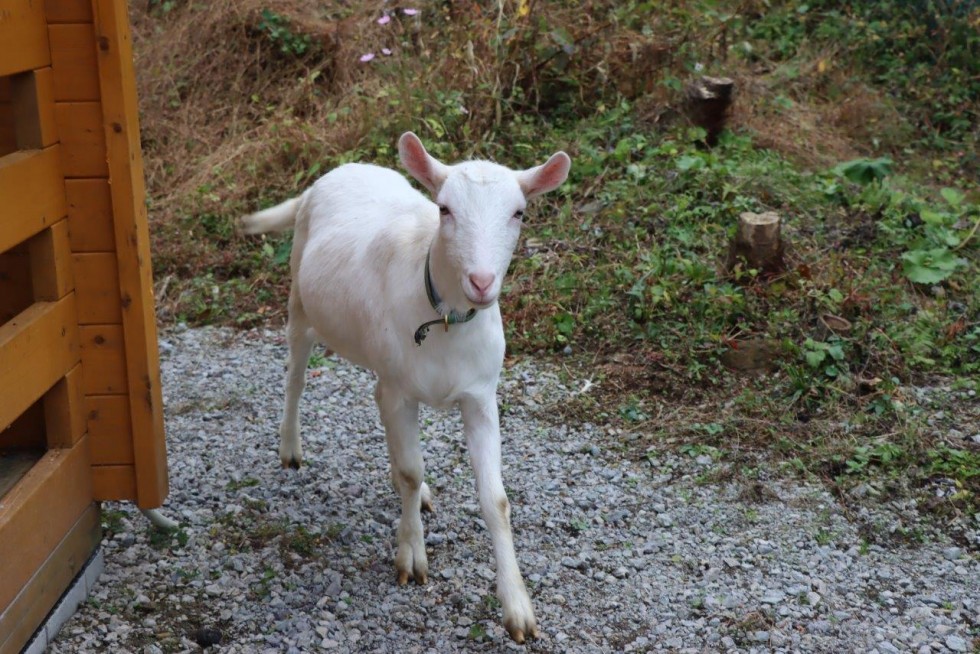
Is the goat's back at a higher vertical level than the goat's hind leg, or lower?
higher

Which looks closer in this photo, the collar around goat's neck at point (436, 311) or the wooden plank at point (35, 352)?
the wooden plank at point (35, 352)

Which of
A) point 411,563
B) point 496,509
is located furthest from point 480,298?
point 411,563

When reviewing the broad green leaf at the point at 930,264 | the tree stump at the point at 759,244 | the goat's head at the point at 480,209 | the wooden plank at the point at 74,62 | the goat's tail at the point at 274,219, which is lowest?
the broad green leaf at the point at 930,264

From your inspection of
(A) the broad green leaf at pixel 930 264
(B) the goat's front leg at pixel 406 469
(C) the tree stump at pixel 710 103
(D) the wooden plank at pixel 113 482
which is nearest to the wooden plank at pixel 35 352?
(D) the wooden plank at pixel 113 482

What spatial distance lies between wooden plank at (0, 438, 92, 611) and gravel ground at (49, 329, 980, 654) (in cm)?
35

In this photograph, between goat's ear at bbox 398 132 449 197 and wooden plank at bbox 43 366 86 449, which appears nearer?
goat's ear at bbox 398 132 449 197

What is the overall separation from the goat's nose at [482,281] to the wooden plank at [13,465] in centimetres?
169

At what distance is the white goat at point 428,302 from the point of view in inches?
139

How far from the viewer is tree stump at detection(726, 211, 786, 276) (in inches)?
237

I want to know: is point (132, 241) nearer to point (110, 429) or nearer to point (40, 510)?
point (110, 429)

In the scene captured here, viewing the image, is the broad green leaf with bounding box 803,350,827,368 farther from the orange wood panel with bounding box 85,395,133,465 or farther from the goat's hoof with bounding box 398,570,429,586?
the orange wood panel with bounding box 85,395,133,465

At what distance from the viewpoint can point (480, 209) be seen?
138 inches

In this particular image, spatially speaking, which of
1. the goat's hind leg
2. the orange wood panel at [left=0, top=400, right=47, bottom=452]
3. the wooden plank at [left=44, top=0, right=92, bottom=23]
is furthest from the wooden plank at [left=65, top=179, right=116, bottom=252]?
the goat's hind leg

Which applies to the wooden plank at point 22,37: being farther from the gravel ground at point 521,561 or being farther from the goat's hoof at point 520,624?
the goat's hoof at point 520,624
